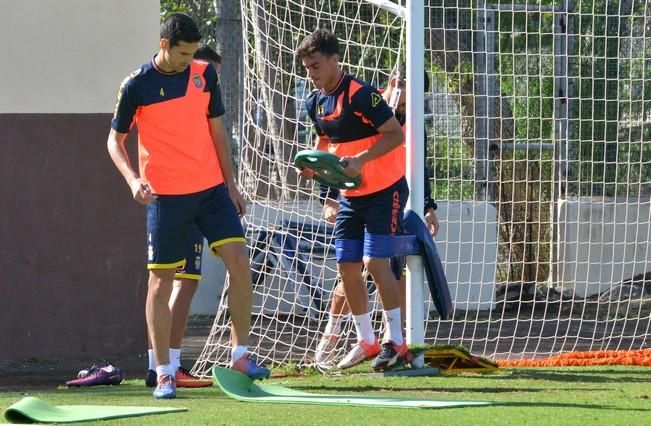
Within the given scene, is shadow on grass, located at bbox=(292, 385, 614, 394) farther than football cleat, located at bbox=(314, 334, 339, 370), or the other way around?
football cleat, located at bbox=(314, 334, 339, 370)

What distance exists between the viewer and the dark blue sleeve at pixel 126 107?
696 cm

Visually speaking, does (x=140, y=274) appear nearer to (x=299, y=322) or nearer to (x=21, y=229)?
(x=21, y=229)

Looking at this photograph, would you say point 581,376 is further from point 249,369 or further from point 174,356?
point 174,356

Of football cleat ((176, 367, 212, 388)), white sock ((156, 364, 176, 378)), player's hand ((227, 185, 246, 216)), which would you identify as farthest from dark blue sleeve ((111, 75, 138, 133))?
A: football cleat ((176, 367, 212, 388))

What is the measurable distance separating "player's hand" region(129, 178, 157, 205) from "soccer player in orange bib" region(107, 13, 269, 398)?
24 centimetres

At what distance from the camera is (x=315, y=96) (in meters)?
8.02

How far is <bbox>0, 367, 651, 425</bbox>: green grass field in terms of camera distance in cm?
546

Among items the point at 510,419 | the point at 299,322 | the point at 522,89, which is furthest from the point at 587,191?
the point at 510,419

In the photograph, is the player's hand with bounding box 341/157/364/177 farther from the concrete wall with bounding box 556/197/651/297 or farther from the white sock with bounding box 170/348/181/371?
the concrete wall with bounding box 556/197/651/297

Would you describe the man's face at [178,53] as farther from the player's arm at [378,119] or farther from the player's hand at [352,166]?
the player's arm at [378,119]

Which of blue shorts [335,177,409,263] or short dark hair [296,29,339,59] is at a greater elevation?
short dark hair [296,29,339,59]

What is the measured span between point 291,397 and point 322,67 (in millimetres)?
2243

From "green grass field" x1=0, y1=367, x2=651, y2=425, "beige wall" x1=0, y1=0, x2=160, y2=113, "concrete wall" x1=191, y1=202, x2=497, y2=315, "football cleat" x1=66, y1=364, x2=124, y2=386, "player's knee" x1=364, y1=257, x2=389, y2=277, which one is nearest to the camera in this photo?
"green grass field" x1=0, y1=367, x2=651, y2=425

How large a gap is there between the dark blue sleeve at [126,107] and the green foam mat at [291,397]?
146 centimetres
